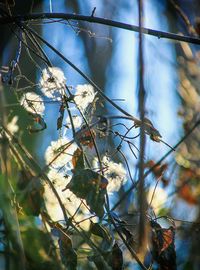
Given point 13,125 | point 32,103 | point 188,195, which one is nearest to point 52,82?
point 32,103

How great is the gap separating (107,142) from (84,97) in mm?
132

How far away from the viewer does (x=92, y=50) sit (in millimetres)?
3055

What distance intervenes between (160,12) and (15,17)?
5.74 ft

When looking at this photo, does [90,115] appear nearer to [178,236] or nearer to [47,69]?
[47,69]

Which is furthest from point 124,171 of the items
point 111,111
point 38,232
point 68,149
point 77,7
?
point 77,7

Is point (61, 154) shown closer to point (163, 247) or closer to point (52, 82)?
point (52, 82)

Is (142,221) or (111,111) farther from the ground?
(111,111)

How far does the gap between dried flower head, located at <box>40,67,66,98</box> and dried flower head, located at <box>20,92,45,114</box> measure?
3cm

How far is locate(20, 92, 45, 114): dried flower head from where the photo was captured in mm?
1295

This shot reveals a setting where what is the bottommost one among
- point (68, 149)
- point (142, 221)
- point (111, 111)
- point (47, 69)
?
point (142, 221)

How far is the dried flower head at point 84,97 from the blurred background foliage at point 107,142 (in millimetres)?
111

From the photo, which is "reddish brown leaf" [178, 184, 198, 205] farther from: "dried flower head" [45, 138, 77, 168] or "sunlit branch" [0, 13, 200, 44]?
"sunlit branch" [0, 13, 200, 44]

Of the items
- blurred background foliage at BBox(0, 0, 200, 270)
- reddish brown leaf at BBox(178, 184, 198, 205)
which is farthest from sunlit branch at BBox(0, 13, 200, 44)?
reddish brown leaf at BBox(178, 184, 198, 205)

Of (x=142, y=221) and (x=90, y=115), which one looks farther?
(x=90, y=115)
